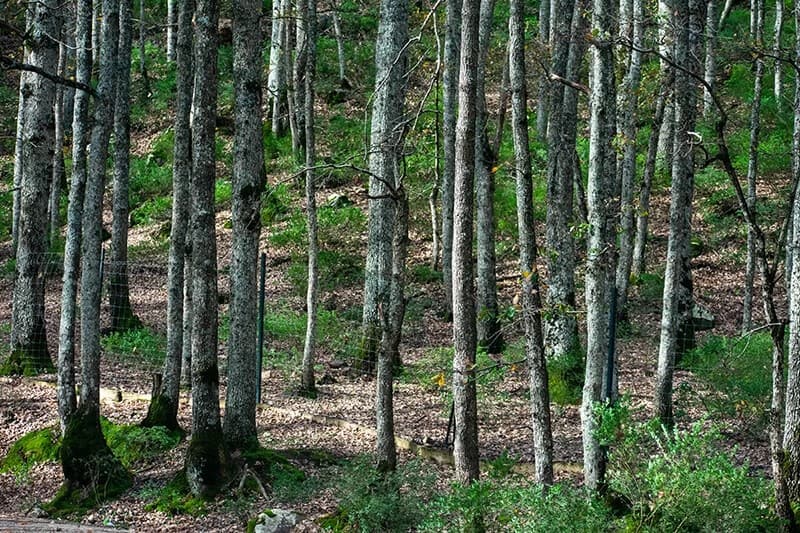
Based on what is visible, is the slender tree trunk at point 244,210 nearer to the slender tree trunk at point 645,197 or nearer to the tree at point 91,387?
the tree at point 91,387

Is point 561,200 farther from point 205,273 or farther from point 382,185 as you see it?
point 205,273

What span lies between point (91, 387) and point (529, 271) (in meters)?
4.53

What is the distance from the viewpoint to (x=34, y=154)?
44.2ft

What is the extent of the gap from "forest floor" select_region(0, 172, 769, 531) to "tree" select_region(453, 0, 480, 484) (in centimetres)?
39

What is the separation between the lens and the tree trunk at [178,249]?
34.9ft

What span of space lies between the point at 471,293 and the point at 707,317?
9.78 m

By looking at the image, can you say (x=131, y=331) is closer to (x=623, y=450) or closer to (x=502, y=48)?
(x=623, y=450)

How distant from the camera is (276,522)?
7.70m

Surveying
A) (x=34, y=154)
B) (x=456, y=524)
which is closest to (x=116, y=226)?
(x=34, y=154)

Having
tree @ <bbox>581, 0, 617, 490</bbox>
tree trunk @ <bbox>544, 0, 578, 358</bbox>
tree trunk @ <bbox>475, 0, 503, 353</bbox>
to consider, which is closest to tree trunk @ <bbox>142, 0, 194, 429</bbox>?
tree trunk @ <bbox>544, 0, 578, 358</bbox>

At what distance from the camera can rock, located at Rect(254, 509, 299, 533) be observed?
764cm

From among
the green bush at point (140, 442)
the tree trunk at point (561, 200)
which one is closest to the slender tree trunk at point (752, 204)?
the tree trunk at point (561, 200)

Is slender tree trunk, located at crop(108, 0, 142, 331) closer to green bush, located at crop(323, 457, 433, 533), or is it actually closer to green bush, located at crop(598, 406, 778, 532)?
green bush, located at crop(323, 457, 433, 533)

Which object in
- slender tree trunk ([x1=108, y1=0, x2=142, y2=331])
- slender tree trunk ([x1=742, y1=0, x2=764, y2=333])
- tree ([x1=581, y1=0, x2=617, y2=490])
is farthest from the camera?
slender tree trunk ([x1=108, y1=0, x2=142, y2=331])
